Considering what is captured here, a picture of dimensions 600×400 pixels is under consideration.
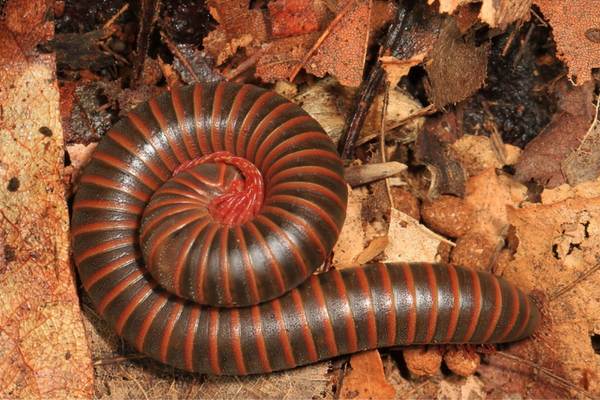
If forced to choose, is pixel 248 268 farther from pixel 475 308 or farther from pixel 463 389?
pixel 463 389

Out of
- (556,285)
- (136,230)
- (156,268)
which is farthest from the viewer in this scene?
(556,285)

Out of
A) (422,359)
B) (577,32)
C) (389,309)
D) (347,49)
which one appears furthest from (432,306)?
(577,32)

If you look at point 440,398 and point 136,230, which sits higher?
point 136,230

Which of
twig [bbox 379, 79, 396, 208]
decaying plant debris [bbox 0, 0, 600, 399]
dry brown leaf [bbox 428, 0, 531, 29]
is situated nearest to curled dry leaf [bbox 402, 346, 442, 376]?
decaying plant debris [bbox 0, 0, 600, 399]

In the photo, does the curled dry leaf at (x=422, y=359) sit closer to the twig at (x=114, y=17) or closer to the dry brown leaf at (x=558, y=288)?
the dry brown leaf at (x=558, y=288)

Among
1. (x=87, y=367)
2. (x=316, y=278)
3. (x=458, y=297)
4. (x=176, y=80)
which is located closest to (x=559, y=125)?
(x=458, y=297)

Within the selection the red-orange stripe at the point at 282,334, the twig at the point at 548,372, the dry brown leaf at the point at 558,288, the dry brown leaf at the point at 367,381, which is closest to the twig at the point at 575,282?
the dry brown leaf at the point at 558,288

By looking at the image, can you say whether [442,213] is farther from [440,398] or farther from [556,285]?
[440,398]
